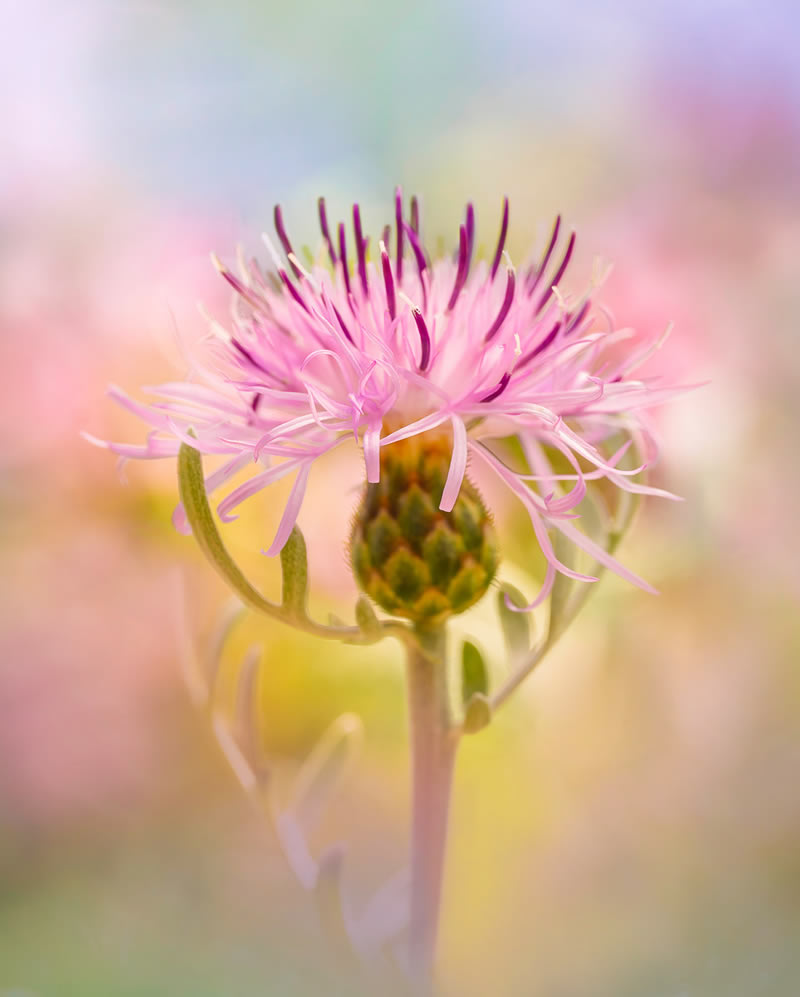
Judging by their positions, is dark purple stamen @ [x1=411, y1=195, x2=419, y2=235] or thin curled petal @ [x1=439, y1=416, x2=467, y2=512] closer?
thin curled petal @ [x1=439, y1=416, x2=467, y2=512]

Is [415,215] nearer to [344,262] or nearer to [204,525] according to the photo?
[344,262]

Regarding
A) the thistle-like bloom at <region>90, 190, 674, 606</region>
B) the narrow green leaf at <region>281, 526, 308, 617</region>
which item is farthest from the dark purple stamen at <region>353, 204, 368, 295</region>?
the narrow green leaf at <region>281, 526, 308, 617</region>

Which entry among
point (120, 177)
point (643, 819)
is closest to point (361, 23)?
→ point (120, 177)

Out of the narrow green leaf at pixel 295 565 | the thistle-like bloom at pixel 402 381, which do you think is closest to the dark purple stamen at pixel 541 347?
the thistle-like bloom at pixel 402 381

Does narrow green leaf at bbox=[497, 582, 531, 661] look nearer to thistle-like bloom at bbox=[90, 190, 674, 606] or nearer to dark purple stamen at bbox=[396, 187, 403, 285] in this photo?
thistle-like bloom at bbox=[90, 190, 674, 606]

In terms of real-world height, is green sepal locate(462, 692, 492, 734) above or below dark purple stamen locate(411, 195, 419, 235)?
below

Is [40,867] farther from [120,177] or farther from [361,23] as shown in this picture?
[361,23]

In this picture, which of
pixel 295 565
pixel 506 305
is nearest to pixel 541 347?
pixel 506 305

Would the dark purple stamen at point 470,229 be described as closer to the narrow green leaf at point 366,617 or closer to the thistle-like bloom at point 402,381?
the thistle-like bloom at point 402,381
